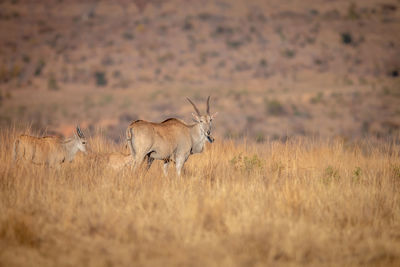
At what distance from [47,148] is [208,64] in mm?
42887

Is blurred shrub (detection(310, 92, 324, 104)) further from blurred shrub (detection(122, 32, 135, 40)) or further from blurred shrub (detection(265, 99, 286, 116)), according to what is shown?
blurred shrub (detection(122, 32, 135, 40))

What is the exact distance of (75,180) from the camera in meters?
9.25

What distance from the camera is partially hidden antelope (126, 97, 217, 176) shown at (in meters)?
9.91

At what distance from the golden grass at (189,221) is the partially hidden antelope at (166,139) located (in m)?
0.48

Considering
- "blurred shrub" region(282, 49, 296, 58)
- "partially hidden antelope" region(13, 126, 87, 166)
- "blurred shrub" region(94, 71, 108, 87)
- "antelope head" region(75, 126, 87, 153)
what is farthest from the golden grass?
"blurred shrub" region(282, 49, 296, 58)

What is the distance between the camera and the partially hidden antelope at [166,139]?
32.5 feet

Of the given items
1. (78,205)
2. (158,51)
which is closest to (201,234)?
(78,205)

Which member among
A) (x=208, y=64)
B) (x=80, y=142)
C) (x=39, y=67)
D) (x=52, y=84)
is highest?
(x=208, y=64)

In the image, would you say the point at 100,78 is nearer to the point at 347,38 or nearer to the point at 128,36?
the point at 128,36

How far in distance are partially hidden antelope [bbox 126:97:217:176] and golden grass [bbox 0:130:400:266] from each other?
48cm

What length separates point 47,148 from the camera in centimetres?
1071

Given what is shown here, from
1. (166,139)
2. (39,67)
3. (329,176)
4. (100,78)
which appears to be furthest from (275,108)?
(166,139)

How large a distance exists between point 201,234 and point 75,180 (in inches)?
135

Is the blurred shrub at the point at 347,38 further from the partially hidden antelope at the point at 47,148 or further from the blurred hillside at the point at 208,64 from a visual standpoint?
the partially hidden antelope at the point at 47,148
